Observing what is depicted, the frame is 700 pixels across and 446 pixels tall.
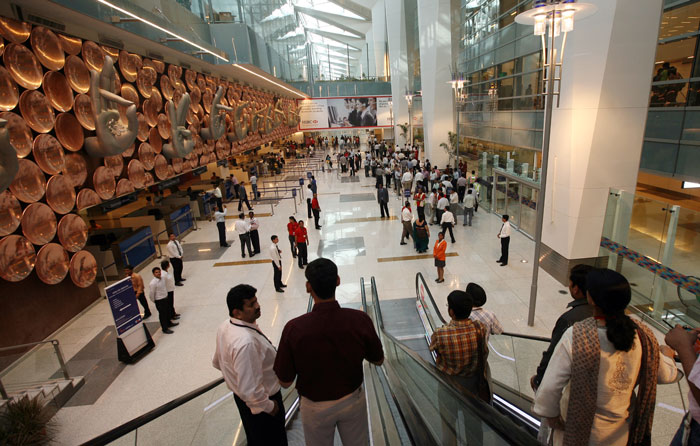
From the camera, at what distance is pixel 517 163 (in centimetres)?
1259

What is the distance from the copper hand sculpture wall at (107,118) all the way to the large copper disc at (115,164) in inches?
15.3

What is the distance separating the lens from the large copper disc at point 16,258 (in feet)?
19.3

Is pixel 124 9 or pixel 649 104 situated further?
pixel 649 104

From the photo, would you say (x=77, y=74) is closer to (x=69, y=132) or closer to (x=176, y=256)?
(x=69, y=132)

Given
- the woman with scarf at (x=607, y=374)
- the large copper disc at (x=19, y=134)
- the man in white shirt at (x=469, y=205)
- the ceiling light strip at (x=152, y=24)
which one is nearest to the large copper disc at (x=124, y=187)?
the large copper disc at (x=19, y=134)

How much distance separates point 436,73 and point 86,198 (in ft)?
66.4

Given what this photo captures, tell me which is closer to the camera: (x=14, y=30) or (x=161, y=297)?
(x=14, y=30)

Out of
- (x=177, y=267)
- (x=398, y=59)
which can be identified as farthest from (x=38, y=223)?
(x=398, y=59)

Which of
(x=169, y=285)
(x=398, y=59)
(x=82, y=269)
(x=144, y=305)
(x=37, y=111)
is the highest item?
(x=398, y=59)

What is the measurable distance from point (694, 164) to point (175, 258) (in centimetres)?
1129

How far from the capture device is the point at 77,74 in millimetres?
6969

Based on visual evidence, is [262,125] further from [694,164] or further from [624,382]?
[624,382]

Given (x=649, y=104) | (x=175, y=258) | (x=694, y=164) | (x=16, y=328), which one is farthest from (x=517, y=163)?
(x=16, y=328)

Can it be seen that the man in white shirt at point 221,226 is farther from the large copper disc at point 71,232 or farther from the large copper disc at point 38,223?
the large copper disc at point 38,223
